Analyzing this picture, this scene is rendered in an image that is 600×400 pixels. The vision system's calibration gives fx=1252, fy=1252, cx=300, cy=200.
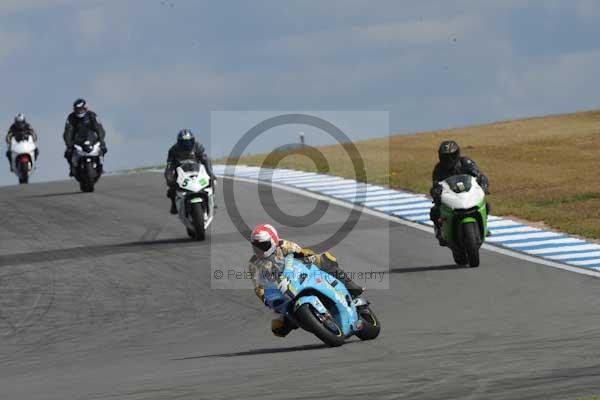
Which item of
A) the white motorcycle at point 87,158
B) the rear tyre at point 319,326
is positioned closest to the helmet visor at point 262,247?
the rear tyre at point 319,326

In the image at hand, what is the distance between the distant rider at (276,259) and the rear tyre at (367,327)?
183mm

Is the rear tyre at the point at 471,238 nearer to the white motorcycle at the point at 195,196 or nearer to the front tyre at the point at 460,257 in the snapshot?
the front tyre at the point at 460,257

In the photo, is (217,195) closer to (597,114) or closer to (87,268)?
(87,268)

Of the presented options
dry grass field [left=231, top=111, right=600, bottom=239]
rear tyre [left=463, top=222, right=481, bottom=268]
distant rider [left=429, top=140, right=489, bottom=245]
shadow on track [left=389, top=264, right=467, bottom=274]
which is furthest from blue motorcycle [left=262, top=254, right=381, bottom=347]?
dry grass field [left=231, top=111, right=600, bottom=239]

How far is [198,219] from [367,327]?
30.2 feet

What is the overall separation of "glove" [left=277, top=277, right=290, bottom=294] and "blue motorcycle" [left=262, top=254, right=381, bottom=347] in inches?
0.9

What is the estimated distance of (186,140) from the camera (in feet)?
69.7

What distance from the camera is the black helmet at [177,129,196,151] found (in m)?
21.2

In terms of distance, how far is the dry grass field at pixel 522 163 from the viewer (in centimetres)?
2466

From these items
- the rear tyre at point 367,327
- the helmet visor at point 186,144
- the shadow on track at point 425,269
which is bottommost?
the rear tyre at point 367,327

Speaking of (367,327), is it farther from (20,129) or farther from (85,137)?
(20,129)

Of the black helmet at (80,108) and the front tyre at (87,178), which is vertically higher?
the black helmet at (80,108)

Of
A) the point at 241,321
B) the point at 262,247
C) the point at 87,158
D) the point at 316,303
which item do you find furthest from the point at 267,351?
the point at 87,158

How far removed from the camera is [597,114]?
49.8m
